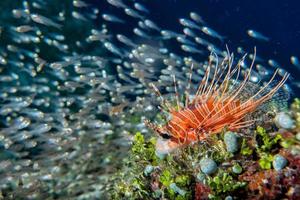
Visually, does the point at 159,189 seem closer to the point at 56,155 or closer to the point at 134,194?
the point at 134,194

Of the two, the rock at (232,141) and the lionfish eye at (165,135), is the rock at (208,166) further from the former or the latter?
the lionfish eye at (165,135)

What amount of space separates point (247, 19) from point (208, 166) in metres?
25.7

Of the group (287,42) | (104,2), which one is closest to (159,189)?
(104,2)

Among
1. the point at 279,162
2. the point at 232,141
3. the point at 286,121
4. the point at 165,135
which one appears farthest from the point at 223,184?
the point at 286,121

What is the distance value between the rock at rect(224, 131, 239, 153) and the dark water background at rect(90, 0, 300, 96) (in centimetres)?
1290

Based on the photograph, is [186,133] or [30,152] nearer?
[186,133]

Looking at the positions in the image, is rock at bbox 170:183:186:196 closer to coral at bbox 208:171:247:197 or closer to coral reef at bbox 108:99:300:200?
coral reef at bbox 108:99:300:200

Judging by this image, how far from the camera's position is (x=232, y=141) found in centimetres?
367

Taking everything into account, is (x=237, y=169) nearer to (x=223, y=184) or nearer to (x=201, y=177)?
(x=223, y=184)

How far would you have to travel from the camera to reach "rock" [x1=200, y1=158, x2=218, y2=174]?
363 cm

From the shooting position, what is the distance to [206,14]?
23.1 metres

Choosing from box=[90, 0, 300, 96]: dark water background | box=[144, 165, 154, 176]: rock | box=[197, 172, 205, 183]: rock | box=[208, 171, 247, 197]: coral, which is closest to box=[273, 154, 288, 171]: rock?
box=[208, 171, 247, 197]: coral

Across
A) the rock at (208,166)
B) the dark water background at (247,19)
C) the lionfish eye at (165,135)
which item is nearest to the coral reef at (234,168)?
the rock at (208,166)

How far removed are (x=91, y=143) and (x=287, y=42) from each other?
25785mm
